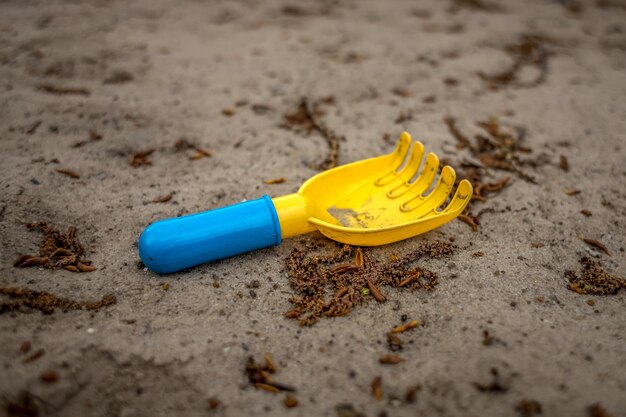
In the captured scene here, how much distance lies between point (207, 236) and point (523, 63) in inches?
111

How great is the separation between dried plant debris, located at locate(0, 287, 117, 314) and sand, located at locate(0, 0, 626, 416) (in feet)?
0.08

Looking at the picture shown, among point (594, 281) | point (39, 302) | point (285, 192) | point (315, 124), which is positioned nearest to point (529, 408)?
point (594, 281)

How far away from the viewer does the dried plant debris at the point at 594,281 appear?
5.68ft

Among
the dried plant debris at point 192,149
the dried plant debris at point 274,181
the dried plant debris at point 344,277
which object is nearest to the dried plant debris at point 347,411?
the dried plant debris at point 344,277

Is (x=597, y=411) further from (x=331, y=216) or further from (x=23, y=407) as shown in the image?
(x=23, y=407)

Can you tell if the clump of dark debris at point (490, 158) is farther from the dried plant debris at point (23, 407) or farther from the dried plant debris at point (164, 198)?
the dried plant debris at point (23, 407)

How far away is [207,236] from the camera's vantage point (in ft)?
5.41

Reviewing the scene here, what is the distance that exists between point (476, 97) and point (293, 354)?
2.19 meters

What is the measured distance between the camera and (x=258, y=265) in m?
1.80

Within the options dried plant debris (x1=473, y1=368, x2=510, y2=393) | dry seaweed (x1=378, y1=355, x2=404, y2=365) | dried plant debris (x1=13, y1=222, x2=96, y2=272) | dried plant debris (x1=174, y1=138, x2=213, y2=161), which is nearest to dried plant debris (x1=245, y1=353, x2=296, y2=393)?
dry seaweed (x1=378, y1=355, x2=404, y2=365)

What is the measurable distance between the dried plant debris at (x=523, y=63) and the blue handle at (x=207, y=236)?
210 centimetres

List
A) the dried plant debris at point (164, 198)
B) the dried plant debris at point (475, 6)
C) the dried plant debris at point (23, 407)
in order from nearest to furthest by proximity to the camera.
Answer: the dried plant debris at point (23, 407) → the dried plant debris at point (164, 198) → the dried plant debris at point (475, 6)

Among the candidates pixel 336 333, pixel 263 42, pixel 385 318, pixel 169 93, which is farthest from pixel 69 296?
pixel 263 42

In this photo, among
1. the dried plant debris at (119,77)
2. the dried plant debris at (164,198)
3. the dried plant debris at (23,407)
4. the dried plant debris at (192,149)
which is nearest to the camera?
the dried plant debris at (23,407)
